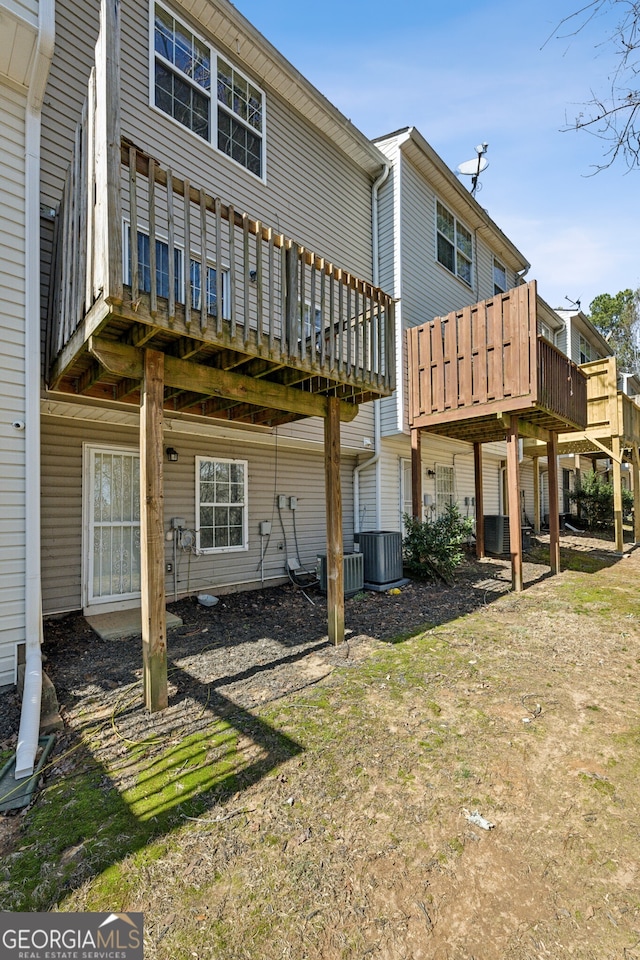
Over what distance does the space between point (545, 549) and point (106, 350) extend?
12.1 metres

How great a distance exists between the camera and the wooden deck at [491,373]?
7.48 m

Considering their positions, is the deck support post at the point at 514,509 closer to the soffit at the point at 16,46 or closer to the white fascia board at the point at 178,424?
the white fascia board at the point at 178,424

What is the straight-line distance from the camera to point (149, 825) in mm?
2365

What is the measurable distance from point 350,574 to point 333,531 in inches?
106

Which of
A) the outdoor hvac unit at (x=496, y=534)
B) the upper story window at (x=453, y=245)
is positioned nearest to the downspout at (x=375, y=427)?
the upper story window at (x=453, y=245)

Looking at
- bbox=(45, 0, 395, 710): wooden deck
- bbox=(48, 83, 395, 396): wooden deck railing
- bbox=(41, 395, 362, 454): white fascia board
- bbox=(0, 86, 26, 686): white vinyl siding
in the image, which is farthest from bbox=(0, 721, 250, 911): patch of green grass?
bbox=(41, 395, 362, 454): white fascia board

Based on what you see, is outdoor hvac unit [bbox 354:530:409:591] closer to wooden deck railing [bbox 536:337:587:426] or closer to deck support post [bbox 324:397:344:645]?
deck support post [bbox 324:397:344:645]

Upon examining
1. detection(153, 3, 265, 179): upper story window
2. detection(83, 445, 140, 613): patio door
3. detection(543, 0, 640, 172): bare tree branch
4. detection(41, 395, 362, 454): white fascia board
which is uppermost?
detection(153, 3, 265, 179): upper story window

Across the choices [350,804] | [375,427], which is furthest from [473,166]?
[350,804]

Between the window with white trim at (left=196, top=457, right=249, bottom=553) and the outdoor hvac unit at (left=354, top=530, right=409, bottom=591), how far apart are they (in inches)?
84.6

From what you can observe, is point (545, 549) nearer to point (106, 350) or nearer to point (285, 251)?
point (285, 251)

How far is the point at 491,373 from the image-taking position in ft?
26.1

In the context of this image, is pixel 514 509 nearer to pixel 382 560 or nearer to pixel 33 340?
pixel 382 560

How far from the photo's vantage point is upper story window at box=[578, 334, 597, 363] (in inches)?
771
